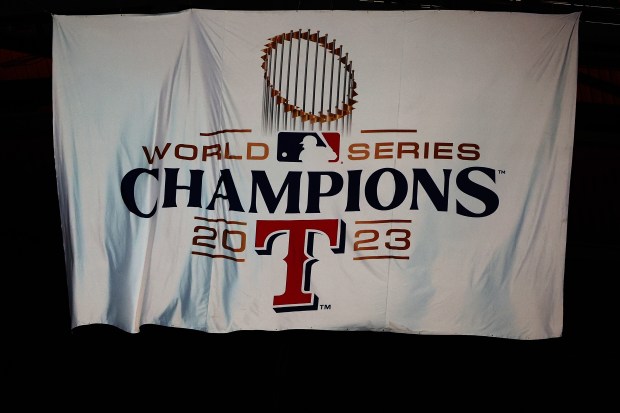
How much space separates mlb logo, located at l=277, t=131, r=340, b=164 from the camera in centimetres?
480

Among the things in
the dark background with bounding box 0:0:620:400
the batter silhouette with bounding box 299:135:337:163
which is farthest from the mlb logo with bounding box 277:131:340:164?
the dark background with bounding box 0:0:620:400

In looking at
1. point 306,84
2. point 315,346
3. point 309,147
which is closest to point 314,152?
point 309,147

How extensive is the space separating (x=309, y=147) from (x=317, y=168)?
163mm

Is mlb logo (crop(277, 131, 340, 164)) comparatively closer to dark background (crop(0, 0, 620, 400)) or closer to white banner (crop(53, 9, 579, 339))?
white banner (crop(53, 9, 579, 339))

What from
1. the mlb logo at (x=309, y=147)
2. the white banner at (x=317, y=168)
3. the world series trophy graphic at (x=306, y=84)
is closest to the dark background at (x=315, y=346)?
the white banner at (x=317, y=168)

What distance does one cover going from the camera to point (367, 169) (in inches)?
189

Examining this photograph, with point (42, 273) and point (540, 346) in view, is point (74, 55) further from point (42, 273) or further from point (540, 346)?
point (540, 346)

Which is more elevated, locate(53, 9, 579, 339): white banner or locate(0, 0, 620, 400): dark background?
locate(53, 9, 579, 339): white banner

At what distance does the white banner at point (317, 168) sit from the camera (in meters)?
4.71

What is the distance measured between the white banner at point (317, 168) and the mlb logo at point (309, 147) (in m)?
0.01

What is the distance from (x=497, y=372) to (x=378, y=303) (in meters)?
3.16

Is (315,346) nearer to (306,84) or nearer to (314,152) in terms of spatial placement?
(314,152)

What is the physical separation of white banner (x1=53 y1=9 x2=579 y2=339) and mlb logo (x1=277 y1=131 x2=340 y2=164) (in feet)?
0.03

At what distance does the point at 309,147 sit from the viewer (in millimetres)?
4809
